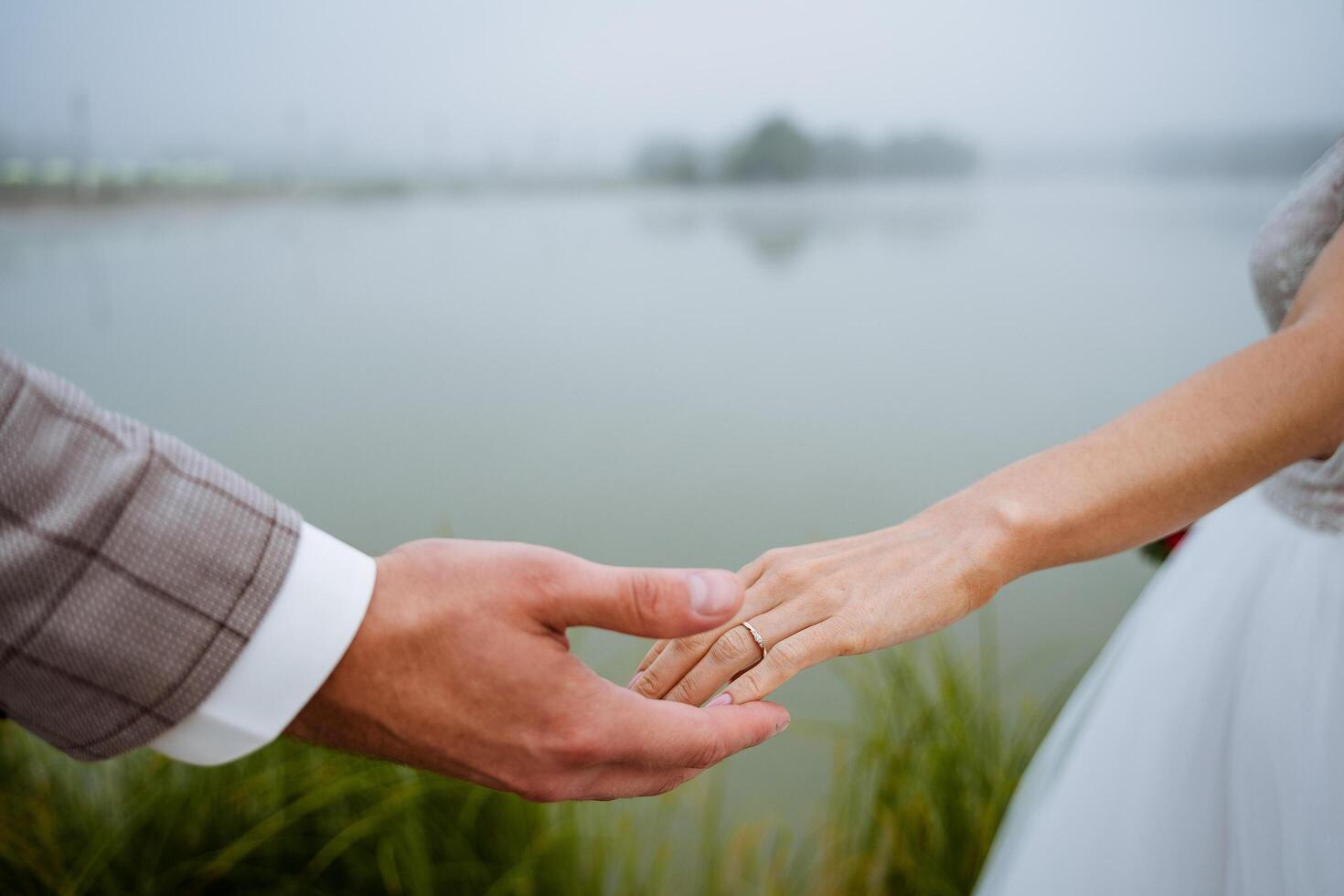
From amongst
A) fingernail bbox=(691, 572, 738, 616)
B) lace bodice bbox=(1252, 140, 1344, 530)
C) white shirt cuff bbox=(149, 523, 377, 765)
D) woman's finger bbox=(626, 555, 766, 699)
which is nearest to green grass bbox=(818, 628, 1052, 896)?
lace bodice bbox=(1252, 140, 1344, 530)

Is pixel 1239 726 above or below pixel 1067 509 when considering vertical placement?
below

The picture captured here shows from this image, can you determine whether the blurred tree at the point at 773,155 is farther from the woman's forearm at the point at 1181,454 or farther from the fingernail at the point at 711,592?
the fingernail at the point at 711,592

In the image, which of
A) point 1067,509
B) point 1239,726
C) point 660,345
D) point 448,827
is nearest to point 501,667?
point 1067,509

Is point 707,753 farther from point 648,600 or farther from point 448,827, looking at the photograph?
point 448,827

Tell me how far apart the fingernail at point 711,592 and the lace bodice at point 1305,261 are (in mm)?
478

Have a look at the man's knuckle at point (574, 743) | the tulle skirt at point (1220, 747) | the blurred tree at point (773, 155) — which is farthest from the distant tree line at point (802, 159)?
the man's knuckle at point (574, 743)

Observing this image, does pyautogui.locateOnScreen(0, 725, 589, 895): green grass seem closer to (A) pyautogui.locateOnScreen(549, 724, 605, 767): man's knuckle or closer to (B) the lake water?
(B) the lake water

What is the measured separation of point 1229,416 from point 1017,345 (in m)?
1.30

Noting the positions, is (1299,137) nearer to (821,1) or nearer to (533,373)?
(821,1)

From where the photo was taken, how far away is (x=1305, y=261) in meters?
0.72

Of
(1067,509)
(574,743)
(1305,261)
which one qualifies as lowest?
(574,743)

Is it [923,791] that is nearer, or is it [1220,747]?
[1220,747]

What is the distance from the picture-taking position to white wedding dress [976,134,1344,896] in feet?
2.23

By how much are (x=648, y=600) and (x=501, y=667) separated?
93 mm
